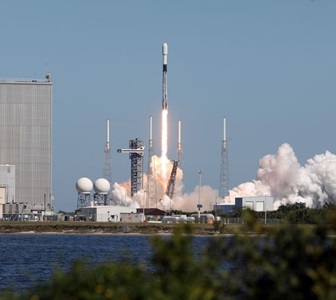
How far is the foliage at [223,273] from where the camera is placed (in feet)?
59.4

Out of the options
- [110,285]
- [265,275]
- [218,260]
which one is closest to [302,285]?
[265,275]

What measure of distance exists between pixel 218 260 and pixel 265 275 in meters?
1.36

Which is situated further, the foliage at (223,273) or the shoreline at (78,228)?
the shoreline at (78,228)

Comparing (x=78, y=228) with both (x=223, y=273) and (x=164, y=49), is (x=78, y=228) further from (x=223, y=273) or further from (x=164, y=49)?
(x=223, y=273)

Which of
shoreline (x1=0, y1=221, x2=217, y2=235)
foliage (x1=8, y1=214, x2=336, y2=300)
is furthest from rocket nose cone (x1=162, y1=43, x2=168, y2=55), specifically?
foliage (x1=8, y1=214, x2=336, y2=300)

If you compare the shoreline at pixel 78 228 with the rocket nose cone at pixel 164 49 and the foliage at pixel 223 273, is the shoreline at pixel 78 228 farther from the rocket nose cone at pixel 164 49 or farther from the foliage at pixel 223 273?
the foliage at pixel 223 273

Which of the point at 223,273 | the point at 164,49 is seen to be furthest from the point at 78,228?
the point at 223,273

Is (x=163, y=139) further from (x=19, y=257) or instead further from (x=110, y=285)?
(x=110, y=285)

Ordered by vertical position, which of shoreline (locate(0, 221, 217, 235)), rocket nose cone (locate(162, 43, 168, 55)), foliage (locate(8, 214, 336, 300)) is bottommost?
shoreline (locate(0, 221, 217, 235))

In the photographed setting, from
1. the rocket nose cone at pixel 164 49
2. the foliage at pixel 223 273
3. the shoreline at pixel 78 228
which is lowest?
the shoreline at pixel 78 228

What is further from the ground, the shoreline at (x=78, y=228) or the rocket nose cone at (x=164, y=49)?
the rocket nose cone at (x=164, y=49)

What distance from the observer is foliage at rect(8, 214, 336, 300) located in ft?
59.4

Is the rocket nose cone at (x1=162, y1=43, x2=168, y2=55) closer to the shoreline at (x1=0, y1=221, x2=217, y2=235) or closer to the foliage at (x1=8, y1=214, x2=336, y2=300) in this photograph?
the shoreline at (x1=0, y1=221, x2=217, y2=235)

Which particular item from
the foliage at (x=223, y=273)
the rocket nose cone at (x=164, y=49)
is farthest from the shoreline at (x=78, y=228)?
the foliage at (x=223, y=273)
